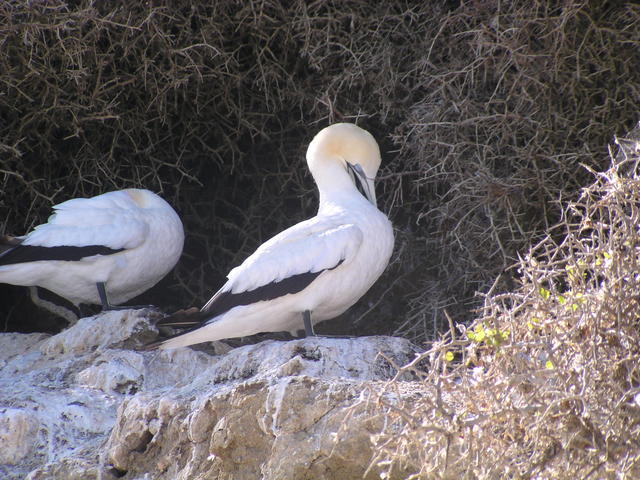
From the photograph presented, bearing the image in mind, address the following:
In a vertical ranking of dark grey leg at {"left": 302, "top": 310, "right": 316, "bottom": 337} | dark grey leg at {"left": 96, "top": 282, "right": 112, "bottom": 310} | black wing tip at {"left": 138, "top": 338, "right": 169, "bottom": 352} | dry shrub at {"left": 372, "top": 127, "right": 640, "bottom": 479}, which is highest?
dry shrub at {"left": 372, "top": 127, "right": 640, "bottom": 479}

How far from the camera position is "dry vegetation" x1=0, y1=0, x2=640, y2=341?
602 centimetres

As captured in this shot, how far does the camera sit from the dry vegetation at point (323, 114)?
6016mm

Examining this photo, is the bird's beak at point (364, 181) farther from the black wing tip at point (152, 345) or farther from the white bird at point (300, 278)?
the black wing tip at point (152, 345)

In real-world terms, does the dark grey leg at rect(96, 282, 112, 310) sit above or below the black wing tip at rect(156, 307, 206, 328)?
below

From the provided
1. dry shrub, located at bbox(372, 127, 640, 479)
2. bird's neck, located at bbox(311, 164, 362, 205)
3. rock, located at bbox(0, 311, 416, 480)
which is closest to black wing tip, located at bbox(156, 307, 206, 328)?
rock, located at bbox(0, 311, 416, 480)

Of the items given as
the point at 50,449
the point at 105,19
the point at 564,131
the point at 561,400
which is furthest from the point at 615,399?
the point at 105,19

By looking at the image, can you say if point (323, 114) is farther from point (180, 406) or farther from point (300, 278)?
point (180, 406)

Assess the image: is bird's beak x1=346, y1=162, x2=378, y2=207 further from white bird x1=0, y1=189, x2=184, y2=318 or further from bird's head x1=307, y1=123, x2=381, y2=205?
white bird x1=0, y1=189, x2=184, y2=318

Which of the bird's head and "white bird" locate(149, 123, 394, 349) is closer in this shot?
"white bird" locate(149, 123, 394, 349)

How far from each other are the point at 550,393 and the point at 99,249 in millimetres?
3488

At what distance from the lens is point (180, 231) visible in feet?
21.1

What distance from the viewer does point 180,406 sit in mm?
4266

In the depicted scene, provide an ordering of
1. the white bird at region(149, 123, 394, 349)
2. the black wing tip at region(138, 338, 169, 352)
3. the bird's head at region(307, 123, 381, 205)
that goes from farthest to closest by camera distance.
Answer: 1. the bird's head at region(307, 123, 381, 205)
2. the white bird at region(149, 123, 394, 349)
3. the black wing tip at region(138, 338, 169, 352)

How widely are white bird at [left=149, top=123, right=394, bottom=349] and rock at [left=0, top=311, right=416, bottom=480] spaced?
8.2 inches
